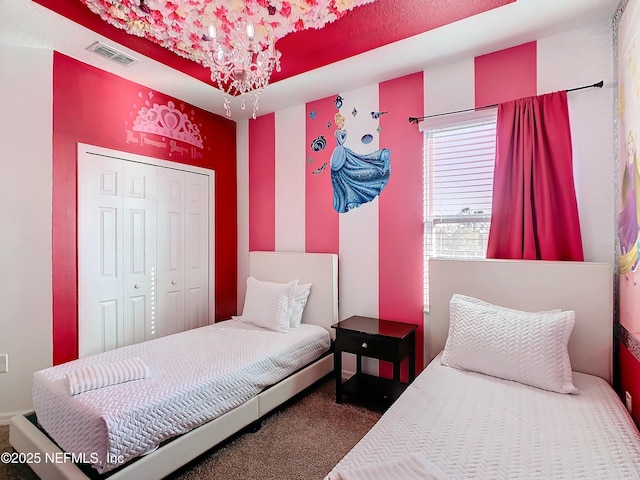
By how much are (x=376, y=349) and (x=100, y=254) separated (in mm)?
2244

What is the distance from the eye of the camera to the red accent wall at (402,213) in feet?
8.65

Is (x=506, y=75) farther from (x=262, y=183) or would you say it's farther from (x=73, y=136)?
(x=73, y=136)

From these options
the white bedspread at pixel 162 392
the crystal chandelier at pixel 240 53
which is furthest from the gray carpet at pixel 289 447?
the crystal chandelier at pixel 240 53

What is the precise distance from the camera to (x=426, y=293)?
260 centimetres

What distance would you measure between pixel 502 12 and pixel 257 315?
2.74m

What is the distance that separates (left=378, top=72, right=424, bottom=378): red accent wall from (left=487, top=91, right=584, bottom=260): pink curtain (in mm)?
581

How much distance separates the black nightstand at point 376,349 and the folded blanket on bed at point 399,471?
1.13m

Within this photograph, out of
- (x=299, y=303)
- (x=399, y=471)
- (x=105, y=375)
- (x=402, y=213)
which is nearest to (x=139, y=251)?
(x=105, y=375)

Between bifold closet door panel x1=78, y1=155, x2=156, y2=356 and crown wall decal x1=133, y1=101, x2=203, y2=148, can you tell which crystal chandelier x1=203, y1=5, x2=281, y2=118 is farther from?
bifold closet door panel x1=78, y1=155, x2=156, y2=356

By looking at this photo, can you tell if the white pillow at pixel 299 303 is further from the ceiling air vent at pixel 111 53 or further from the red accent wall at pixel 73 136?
the ceiling air vent at pixel 111 53

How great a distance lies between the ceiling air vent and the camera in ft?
7.50

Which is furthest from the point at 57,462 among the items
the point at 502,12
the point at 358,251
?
the point at 502,12

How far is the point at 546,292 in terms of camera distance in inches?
79.0

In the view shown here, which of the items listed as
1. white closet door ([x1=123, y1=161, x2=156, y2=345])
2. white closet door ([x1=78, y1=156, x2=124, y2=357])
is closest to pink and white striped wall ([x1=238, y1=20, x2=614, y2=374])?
white closet door ([x1=123, y1=161, x2=156, y2=345])
